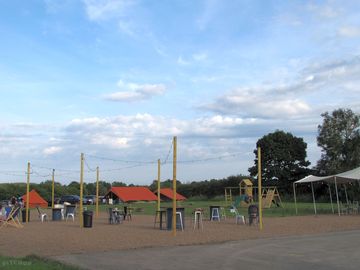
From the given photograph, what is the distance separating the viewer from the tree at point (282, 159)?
79.0m

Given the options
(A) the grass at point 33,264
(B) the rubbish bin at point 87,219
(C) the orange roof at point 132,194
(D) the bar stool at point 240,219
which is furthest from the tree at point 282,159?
(A) the grass at point 33,264

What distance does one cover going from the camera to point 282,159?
79688 millimetres

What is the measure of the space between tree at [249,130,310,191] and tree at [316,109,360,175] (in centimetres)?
1582

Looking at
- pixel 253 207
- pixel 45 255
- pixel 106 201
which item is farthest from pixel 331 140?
pixel 45 255

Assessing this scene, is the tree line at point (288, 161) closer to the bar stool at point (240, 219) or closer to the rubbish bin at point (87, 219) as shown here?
the bar stool at point (240, 219)

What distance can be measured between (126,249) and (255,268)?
4351mm

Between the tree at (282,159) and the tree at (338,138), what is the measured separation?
1582 cm

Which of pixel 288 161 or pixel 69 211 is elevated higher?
pixel 288 161

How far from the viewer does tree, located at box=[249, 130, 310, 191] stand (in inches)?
3110

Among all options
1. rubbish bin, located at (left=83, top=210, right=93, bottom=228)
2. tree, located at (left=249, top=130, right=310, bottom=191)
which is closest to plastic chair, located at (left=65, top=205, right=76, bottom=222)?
rubbish bin, located at (left=83, top=210, right=93, bottom=228)

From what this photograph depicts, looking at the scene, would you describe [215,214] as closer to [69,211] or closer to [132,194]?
[69,211]

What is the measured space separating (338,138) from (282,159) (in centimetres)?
1951

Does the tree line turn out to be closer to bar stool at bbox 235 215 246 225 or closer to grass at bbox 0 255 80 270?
bar stool at bbox 235 215 246 225

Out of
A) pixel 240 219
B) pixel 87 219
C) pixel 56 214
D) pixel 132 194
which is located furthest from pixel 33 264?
pixel 132 194
